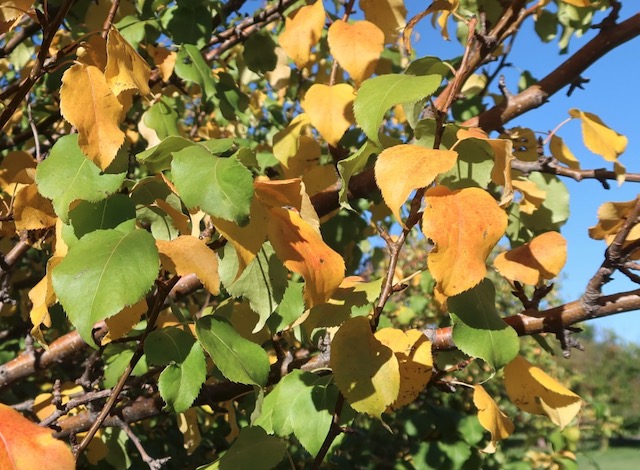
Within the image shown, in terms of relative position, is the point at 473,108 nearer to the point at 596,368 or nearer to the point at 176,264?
the point at 176,264

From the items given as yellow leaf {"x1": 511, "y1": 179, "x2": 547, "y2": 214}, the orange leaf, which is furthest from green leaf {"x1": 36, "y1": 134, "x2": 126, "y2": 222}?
yellow leaf {"x1": 511, "y1": 179, "x2": 547, "y2": 214}

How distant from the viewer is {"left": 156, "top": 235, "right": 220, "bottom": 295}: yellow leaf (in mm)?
678

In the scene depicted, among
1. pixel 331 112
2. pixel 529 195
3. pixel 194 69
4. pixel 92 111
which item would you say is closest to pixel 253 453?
pixel 92 111

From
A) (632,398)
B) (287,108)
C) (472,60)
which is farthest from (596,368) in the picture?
(472,60)

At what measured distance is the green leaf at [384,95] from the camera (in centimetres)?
73

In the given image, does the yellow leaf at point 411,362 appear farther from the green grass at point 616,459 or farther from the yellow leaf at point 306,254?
the green grass at point 616,459

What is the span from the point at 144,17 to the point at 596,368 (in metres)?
18.7

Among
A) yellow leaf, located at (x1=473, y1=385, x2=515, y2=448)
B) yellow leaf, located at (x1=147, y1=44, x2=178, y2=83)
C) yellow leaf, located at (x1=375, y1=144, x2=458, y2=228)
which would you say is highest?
yellow leaf, located at (x1=147, y1=44, x2=178, y2=83)

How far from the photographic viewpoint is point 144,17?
1.54 meters

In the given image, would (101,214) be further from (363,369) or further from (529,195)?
(529,195)

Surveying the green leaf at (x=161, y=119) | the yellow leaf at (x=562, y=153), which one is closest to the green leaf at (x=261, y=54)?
the green leaf at (x=161, y=119)

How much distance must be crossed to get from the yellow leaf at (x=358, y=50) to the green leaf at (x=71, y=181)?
51 cm

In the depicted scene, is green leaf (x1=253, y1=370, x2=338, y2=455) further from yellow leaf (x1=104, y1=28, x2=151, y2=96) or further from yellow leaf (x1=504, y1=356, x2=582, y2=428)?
yellow leaf (x1=104, y1=28, x2=151, y2=96)

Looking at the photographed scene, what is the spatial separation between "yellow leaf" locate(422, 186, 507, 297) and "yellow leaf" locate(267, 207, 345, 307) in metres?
0.11
